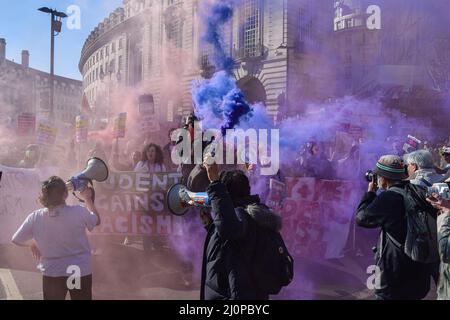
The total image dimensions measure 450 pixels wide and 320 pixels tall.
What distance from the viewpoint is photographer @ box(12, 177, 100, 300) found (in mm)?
3092

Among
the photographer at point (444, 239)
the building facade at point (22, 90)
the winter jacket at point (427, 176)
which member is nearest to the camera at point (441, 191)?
the photographer at point (444, 239)

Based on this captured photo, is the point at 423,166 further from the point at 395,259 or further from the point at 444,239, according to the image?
the point at 395,259

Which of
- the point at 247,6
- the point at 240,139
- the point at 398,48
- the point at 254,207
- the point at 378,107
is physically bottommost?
the point at 254,207

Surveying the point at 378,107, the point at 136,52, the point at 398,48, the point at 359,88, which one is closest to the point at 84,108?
the point at 136,52

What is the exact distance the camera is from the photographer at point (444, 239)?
2.90m

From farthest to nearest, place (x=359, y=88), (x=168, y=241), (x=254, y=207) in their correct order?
1. (x=359, y=88)
2. (x=168, y=241)
3. (x=254, y=207)

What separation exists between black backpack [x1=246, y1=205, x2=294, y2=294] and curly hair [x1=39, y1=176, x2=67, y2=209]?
1.54 metres

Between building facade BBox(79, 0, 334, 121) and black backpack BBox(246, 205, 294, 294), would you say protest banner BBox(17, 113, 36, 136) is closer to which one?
building facade BBox(79, 0, 334, 121)

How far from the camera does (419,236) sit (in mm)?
2795

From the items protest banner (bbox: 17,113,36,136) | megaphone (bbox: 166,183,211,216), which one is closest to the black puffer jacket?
megaphone (bbox: 166,183,211,216)

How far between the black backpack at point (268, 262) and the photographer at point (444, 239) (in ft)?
3.82

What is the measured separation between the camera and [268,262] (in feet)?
8.38

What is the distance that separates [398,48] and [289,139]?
39.2 ft
